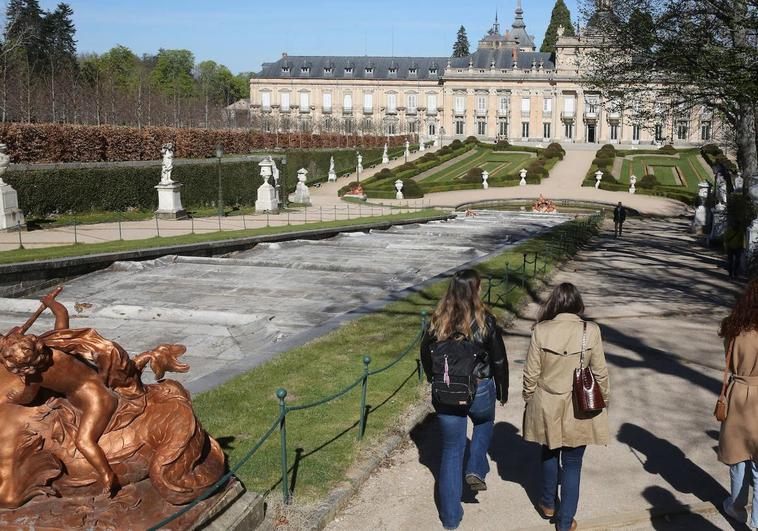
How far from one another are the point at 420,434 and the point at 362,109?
9107 centimetres

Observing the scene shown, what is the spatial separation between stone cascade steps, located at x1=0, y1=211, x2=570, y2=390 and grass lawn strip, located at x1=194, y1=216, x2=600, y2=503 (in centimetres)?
52

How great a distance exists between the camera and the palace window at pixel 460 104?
8706 centimetres

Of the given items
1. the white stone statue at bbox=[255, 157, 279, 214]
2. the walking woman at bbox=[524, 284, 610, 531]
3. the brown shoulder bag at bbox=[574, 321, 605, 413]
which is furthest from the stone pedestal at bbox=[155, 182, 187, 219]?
the brown shoulder bag at bbox=[574, 321, 605, 413]

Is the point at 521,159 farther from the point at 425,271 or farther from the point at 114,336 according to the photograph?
the point at 114,336

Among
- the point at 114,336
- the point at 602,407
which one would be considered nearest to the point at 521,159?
the point at 114,336

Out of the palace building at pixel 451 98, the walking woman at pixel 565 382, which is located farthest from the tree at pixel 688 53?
the palace building at pixel 451 98

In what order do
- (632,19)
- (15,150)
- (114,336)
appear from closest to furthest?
1. (114,336)
2. (632,19)
3. (15,150)

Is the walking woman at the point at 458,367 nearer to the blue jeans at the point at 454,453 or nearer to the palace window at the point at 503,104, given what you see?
the blue jeans at the point at 454,453

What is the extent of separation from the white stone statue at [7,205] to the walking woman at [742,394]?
19.5 metres

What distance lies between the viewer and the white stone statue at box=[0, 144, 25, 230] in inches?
793

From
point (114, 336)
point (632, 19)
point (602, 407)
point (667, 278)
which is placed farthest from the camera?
point (632, 19)

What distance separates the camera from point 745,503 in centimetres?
508

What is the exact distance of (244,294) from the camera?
42.1 ft

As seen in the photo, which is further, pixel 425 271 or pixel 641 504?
pixel 425 271
